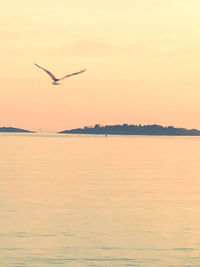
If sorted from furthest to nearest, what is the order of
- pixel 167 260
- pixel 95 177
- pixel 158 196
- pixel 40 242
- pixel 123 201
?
pixel 95 177, pixel 158 196, pixel 123 201, pixel 40 242, pixel 167 260

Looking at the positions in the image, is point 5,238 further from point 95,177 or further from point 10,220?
point 95,177

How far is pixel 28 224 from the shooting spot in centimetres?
3762

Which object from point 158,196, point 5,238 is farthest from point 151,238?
point 158,196

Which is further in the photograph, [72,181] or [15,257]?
[72,181]

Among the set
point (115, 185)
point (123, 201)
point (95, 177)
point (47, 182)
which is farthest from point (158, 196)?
point (95, 177)

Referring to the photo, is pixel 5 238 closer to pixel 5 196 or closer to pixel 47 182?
pixel 5 196

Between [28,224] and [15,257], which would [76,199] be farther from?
[15,257]

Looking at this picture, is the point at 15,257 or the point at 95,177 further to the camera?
the point at 95,177

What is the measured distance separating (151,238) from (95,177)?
3956 centimetres

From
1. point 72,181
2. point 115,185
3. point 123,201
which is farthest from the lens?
point 72,181

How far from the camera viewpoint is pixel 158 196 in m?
52.5

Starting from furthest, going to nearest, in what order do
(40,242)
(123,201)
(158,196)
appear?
(158,196) → (123,201) → (40,242)

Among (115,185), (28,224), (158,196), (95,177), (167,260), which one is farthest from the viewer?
(95,177)

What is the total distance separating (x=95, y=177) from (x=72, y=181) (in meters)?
5.96
